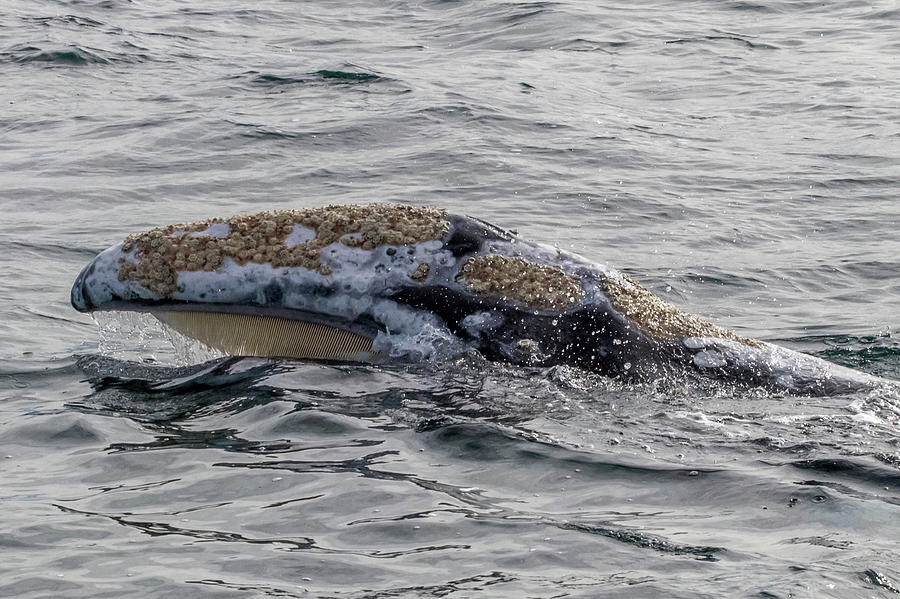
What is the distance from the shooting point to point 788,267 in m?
12.2

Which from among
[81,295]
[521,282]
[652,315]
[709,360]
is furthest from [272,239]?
[709,360]

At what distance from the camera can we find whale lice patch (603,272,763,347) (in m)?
7.37

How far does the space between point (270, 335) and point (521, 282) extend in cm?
151

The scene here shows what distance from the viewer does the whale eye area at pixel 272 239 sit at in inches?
295

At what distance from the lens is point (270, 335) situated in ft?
25.2

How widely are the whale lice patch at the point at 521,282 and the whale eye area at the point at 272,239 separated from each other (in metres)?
0.32

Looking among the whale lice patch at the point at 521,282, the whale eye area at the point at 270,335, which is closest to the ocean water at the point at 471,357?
the whale eye area at the point at 270,335

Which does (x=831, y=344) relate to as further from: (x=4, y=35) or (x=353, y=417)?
(x=4, y=35)

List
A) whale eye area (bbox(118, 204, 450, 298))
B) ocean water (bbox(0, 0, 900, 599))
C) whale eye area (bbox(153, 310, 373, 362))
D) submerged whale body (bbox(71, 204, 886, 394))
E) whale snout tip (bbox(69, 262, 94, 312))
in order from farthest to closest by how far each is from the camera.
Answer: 1. whale snout tip (bbox(69, 262, 94, 312))
2. whale eye area (bbox(153, 310, 373, 362))
3. whale eye area (bbox(118, 204, 450, 298))
4. submerged whale body (bbox(71, 204, 886, 394))
5. ocean water (bbox(0, 0, 900, 599))

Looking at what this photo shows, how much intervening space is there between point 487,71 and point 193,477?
15.0m

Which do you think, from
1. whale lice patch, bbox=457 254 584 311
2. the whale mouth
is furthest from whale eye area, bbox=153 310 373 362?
whale lice patch, bbox=457 254 584 311

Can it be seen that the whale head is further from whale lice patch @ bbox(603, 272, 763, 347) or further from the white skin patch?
the white skin patch

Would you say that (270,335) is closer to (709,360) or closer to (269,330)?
(269,330)

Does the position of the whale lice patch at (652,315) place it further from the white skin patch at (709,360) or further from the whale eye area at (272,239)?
the whale eye area at (272,239)
